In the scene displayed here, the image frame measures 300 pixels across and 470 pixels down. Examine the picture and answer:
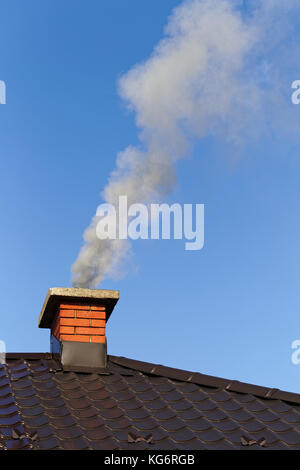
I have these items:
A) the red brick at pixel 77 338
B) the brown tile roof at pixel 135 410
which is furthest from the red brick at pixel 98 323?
the brown tile roof at pixel 135 410

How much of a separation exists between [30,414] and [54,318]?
2.38 m

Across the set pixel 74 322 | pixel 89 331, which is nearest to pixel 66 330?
pixel 74 322

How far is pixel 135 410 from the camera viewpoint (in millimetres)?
6977

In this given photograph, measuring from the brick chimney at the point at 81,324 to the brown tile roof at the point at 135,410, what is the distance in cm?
21

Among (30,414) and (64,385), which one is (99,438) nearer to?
(30,414)

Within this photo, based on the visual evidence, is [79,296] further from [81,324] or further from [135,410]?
[135,410]

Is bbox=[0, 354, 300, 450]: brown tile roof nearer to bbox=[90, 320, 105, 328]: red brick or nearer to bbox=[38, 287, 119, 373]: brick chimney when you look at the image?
bbox=[38, 287, 119, 373]: brick chimney

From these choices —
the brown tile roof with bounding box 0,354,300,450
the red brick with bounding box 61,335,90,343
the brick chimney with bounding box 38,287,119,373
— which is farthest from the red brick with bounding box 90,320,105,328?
the brown tile roof with bounding box 0,354,300,450

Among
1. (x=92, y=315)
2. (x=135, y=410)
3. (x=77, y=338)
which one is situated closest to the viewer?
(x=135, y=410)

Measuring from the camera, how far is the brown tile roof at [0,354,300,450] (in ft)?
20.2

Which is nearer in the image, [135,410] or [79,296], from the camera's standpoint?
[135,410]

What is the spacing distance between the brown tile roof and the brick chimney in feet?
0.68

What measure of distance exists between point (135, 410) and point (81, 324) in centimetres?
183
